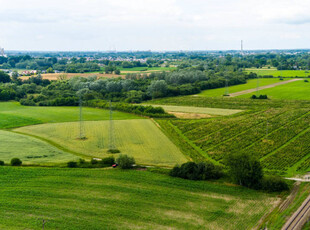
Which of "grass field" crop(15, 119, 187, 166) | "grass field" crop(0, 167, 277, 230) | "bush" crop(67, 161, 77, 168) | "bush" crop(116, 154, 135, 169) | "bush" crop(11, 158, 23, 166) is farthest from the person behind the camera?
A: "grass field" crop(15, 119, 187, 166)

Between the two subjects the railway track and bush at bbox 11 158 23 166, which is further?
bush at bbox 11 158 23 166

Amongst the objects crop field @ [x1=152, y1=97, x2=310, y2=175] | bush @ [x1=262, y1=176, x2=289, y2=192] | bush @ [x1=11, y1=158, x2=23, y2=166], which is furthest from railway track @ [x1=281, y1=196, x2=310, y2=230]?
bush @ [x1=11, y1=158, x2=23, y2=166]

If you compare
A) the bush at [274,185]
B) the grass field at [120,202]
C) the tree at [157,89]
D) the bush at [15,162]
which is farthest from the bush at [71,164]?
the tree at [157,89]

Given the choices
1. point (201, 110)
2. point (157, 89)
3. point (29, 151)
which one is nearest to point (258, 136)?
point (201, 110)

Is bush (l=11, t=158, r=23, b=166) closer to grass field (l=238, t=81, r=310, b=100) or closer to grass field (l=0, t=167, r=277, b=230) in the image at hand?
grass field (l=0, t=167, r=277, b=230)

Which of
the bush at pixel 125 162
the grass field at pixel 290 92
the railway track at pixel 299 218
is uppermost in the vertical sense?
the grass field at pixel 290 92

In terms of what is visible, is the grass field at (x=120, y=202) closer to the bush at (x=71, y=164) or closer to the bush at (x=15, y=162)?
the bush at (x=71, y=164)

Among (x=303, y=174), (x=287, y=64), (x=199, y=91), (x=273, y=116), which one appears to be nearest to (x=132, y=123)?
(x=273, y=116)
